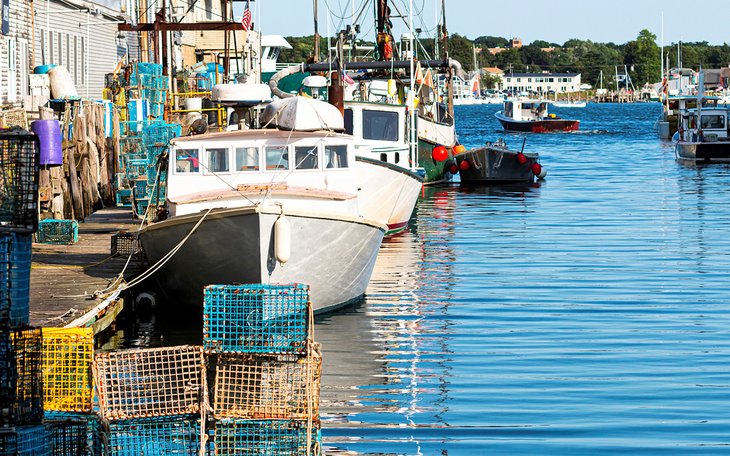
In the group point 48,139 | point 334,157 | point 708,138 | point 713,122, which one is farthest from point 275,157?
point 713,122

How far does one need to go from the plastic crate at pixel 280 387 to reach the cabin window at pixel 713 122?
153ft

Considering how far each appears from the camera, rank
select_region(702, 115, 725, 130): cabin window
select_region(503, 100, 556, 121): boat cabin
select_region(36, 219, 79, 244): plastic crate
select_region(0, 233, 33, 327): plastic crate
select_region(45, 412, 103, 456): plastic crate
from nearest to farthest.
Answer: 1. select_region(0, 233, 33, 327): plastic crate
2. select_region(45, 412, 103, 456): plastic crate
3. select_region(36, 219, 79, 244): plastic crate
4. select_region(702, 115, 725, 130): cabin window
5. select_region(503, 100, 556, 121): boat cabin

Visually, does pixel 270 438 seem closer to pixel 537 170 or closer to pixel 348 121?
pixel 348 121

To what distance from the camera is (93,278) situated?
17.3 metres

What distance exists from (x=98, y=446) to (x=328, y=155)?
9.94 metres

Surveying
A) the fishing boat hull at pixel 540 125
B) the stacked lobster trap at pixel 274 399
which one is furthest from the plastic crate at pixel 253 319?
the fishing boat hull at pixel 540 125

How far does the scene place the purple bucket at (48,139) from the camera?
2122 centimetres

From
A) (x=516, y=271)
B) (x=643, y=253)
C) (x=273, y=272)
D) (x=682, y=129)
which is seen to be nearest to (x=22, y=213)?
Answer: (x=273, y=272)

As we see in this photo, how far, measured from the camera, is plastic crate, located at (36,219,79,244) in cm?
2053

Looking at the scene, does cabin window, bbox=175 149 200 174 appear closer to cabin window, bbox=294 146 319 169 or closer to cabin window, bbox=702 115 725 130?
cabin window, bbox=294 146 319 169

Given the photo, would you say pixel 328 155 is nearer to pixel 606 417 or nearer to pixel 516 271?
pixel 516 271

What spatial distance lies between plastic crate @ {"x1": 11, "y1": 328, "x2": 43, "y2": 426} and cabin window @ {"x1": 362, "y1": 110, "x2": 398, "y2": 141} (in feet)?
69.5

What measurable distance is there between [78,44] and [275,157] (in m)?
21.0

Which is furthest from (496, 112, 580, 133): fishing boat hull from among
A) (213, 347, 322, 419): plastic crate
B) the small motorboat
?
(213, 347, 322, 419): plastic crate
